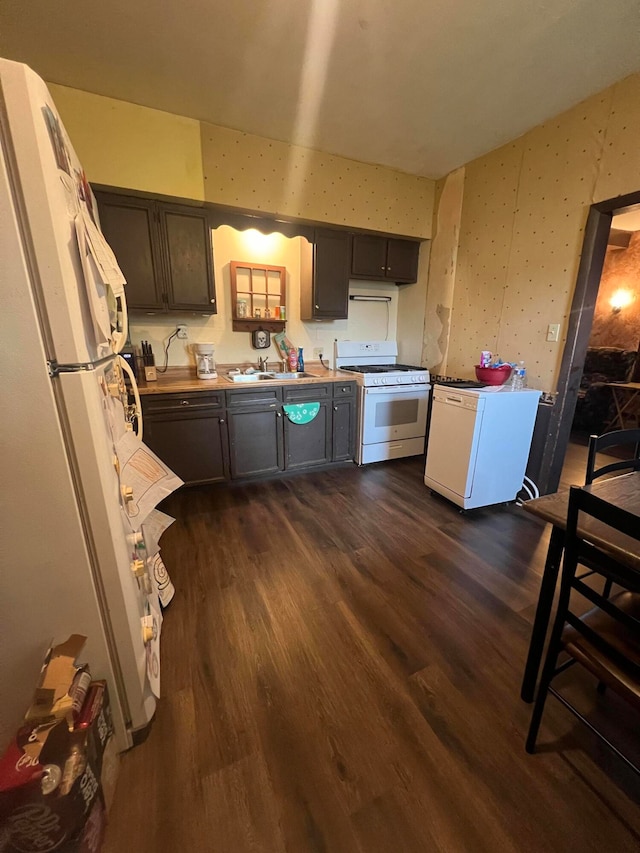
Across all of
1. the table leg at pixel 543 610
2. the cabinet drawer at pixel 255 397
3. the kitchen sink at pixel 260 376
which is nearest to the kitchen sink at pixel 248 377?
the kitchen sink at pixel 260 376

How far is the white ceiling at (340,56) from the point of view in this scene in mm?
1622

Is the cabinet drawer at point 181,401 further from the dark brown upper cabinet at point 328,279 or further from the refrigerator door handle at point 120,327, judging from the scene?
the dark brown upper cabinet at point 328,279

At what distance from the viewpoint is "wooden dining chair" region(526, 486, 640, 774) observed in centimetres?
85

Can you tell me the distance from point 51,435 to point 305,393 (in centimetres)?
231

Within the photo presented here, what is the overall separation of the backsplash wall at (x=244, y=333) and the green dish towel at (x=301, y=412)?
73 cm

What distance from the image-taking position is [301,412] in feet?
10.1

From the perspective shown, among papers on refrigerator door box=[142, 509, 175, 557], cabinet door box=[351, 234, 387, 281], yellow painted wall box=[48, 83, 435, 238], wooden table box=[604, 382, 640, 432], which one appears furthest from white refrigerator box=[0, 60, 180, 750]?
wooden table box=[604, 382, 640, 432]

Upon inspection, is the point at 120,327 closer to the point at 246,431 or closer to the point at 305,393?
the point at 246,431

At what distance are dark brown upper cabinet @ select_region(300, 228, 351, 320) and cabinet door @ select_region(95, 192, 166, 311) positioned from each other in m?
1.31

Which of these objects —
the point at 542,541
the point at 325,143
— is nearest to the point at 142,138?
the point at 325,143

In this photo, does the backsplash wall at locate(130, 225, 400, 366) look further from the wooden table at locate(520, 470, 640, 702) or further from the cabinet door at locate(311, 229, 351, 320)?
the wooden table at locate(520, 470, 640, 702)

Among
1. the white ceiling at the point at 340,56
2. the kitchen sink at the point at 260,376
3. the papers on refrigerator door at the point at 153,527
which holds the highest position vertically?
the white ceiling at the point at 340,56

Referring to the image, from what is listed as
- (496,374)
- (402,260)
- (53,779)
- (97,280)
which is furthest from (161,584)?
(402,260)

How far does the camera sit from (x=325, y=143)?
2793 mm
